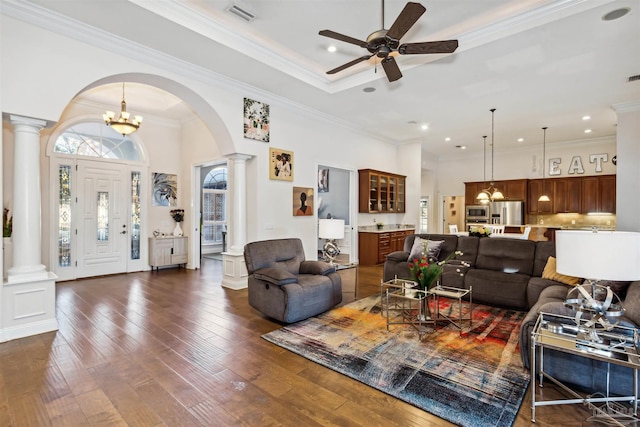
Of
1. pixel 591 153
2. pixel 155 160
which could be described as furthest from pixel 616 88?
pixel 155 160

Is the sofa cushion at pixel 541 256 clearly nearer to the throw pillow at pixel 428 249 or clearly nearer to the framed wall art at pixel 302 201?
the throw pillow at pixel 428 249

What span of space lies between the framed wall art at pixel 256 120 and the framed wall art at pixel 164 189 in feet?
10.2

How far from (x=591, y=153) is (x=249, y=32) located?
9.74m

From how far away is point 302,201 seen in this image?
6.37m

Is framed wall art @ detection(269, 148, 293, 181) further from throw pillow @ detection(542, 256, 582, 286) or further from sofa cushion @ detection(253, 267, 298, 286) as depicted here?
throw pillow @ detection(542, 256, 582, 286)

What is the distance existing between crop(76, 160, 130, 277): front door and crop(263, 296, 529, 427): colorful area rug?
4.93 metres

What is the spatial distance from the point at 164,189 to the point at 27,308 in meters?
4.32

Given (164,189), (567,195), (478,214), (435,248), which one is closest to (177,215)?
(164,189)

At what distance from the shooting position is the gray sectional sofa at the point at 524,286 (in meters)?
2.30

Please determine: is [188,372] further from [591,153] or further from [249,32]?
[591,153]

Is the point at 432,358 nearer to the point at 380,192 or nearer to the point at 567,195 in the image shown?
the point at 380,192

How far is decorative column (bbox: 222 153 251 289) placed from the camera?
17.8 feet

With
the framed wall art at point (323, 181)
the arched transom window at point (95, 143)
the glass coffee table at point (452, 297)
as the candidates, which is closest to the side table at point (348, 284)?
the glass coffee table at point (452, 297)

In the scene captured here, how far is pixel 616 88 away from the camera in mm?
5238
